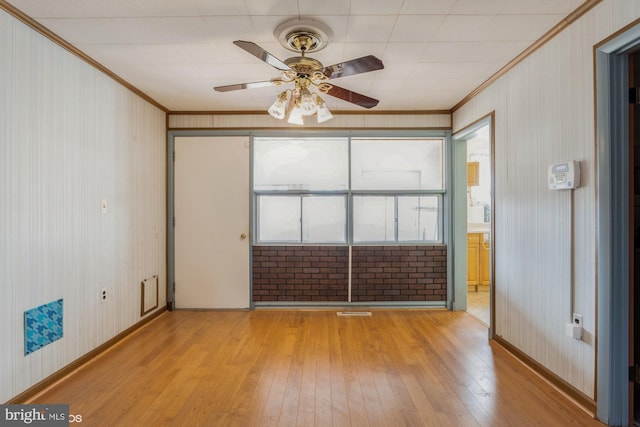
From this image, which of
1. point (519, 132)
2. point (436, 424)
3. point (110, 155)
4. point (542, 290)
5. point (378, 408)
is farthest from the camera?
point (110, 155)

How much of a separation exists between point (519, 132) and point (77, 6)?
334cm

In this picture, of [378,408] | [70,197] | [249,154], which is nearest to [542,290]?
[378,408]

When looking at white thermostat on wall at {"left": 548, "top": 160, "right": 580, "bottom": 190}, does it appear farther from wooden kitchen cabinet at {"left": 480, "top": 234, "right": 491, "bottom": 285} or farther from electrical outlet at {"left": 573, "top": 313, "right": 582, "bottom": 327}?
wooden kitchen cabinet at {"left": 480, "top": 234, "right": 491, "bottom": 285}

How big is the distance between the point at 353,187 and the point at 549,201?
7.49 feet

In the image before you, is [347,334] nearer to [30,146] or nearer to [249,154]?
[249,154]

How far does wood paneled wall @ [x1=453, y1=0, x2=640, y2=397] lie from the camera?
204 cm

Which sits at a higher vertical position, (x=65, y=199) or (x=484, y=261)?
(x=65, y=199)

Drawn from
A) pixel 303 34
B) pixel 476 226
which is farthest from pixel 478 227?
pixel 303 34

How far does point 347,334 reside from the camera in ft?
11.1

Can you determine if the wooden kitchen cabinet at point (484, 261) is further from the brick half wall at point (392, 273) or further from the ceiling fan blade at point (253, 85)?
the ceiling fan blade at point (253, 85)

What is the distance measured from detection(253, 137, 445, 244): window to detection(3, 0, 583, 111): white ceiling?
109 cm

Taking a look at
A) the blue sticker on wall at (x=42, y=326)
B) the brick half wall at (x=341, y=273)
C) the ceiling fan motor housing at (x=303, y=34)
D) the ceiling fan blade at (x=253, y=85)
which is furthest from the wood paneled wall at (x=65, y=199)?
the ceiling fan motor housing at (x=303, y=34)

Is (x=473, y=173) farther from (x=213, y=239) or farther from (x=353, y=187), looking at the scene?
(x=213, y=239)

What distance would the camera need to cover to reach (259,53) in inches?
77.3
